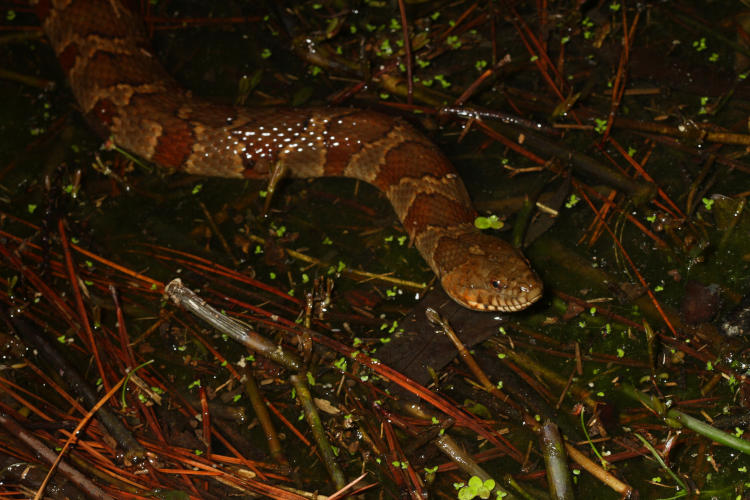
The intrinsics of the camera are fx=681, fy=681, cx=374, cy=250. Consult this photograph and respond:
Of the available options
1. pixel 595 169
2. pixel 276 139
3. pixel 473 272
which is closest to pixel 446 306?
pixel 473 272

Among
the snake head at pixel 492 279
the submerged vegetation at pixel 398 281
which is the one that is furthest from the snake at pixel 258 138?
the submerged vegetation at pixel 398 281

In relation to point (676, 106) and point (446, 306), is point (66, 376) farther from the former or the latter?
point (676, 106)

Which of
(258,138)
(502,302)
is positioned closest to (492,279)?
(502,302)

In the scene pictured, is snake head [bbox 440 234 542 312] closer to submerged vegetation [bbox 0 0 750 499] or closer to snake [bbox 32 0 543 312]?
snake [bbox 32 0 543 312]

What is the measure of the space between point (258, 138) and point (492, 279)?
1.86 m

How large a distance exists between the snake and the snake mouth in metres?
0.03

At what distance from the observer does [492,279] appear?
3.60m

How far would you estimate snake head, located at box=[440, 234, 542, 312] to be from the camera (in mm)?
3516

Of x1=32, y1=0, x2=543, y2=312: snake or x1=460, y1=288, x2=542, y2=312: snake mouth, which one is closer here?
x1=460, y1=288, x2=542, y2=312: snake mouth

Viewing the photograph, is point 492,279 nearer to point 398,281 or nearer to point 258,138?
point 398,281

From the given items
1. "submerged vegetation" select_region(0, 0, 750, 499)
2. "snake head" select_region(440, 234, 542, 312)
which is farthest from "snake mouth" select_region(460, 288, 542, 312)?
"submerged vegetation" select_region(0, 0, 750, 499)

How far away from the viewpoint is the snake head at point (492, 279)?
352 centimetres

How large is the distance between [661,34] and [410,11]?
5.62ft

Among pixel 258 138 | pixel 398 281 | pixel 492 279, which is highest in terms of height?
pixel 258 138
